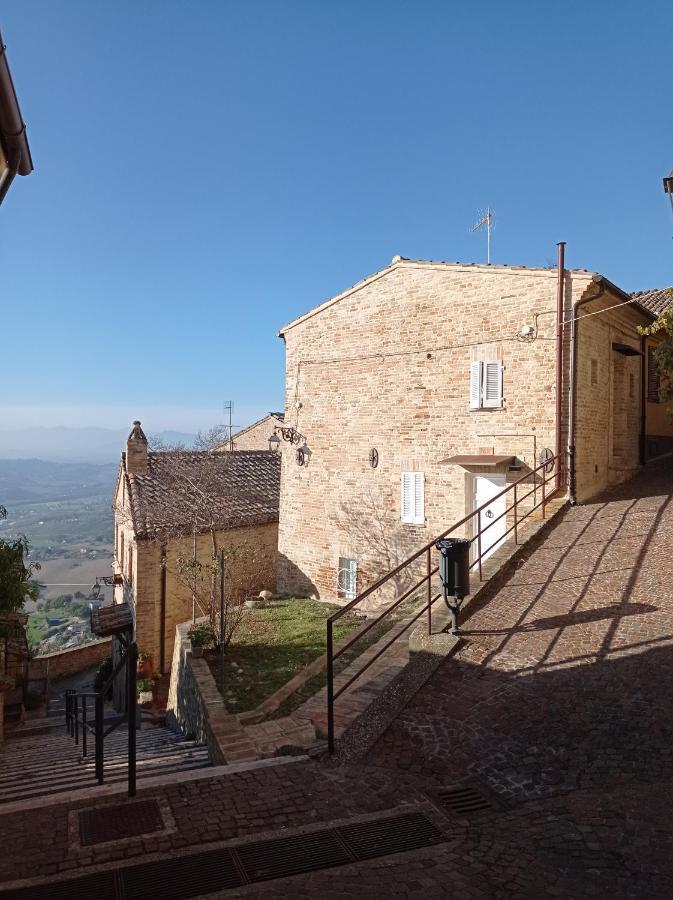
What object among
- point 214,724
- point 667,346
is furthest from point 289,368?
point 214,724

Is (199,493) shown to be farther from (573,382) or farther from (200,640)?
(573,382)

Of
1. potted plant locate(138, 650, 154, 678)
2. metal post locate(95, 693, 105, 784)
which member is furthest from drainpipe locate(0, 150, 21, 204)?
potted plant locate(138, 650, 154, 678)

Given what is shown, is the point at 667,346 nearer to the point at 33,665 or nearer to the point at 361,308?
the point at 361,308

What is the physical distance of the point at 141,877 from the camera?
3.72 m

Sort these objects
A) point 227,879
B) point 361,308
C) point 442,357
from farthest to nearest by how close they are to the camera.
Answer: point 361,308 < point 442,357 < point 227,879

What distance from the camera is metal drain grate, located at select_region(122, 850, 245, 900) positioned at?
3570 mm

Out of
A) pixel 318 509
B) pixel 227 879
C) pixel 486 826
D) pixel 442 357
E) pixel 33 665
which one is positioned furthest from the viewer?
pixel 33 665

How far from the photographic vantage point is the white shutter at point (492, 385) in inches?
529

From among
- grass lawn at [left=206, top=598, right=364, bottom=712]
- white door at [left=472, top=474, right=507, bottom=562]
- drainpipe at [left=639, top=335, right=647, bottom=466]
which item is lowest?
grass lawn at [left=206, top=598, right=364, bottom=712]

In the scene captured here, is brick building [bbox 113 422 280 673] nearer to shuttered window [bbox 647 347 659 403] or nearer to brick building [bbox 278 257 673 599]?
brick building [bbox 278 257 673 599]

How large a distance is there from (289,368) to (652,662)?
516 inches

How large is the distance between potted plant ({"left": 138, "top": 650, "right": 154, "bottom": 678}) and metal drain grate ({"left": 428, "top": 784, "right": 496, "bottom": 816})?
1432cm

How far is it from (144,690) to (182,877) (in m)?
13.9

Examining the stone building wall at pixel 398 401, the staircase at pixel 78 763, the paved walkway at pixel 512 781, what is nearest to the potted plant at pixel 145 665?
the stone building wall at pixel 398 401
